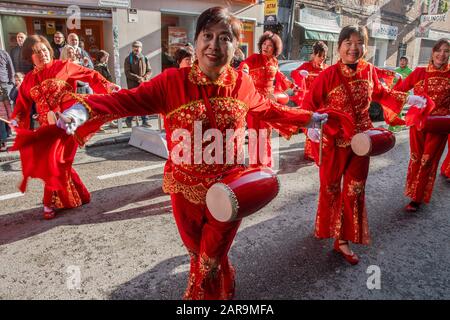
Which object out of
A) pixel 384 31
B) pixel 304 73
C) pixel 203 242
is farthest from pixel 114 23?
pixel 384 31

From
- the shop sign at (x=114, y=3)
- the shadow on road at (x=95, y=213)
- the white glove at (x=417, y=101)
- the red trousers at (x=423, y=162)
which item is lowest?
the shadow on road at (x=95, y=213)

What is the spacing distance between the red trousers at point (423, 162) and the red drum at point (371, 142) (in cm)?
176

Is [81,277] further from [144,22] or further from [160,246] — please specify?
[144,22]

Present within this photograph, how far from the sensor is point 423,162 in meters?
4.53

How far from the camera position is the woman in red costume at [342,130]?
317cm

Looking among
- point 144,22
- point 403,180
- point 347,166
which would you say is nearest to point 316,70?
point 403,180

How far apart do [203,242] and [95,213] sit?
2574 millimetres

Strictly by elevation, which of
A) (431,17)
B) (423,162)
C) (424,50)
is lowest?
(423,162)

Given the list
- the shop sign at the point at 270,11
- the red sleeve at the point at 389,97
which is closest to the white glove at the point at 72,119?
the red sleeve at the point at 389,97

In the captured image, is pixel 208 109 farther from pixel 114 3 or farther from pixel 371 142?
pixel 114 3

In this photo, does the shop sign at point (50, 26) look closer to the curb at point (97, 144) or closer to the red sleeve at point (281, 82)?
the curb at point (97, 144)

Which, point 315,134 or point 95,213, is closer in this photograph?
point 315,134

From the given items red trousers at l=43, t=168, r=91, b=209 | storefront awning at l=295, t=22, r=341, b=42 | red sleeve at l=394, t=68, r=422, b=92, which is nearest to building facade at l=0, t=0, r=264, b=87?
storefront awning at l=295, t=22, r=341, b=42

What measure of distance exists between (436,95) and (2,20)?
1007cm
